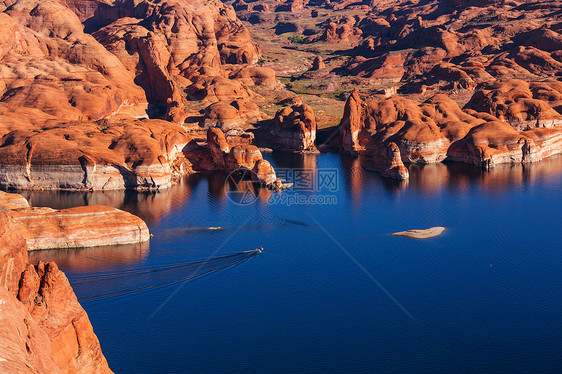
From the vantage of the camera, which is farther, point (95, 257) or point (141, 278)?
point (95, 257)

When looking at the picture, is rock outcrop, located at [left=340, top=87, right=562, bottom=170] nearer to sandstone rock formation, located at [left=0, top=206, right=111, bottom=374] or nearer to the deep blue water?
the deep blue water

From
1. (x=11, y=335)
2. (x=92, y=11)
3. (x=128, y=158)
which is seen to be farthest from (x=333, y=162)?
(x=92, y=11)

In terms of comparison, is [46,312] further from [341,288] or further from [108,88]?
[108,88]

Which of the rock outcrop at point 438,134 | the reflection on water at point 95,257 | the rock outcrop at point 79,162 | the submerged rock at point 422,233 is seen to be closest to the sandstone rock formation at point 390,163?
the rock outcrop at point 438,134

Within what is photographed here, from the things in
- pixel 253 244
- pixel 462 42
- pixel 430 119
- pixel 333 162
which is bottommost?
pixel 253 244

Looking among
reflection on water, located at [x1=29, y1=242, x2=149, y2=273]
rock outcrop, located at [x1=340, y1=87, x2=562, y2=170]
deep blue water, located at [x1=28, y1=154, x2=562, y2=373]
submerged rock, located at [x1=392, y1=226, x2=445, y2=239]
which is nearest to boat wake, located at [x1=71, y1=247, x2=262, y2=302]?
deep blue water, located at [x1=28, y1=154, x2=562, y2=373]

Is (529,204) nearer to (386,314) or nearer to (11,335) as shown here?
(386,314)

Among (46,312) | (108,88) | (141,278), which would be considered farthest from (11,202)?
(108,88)
